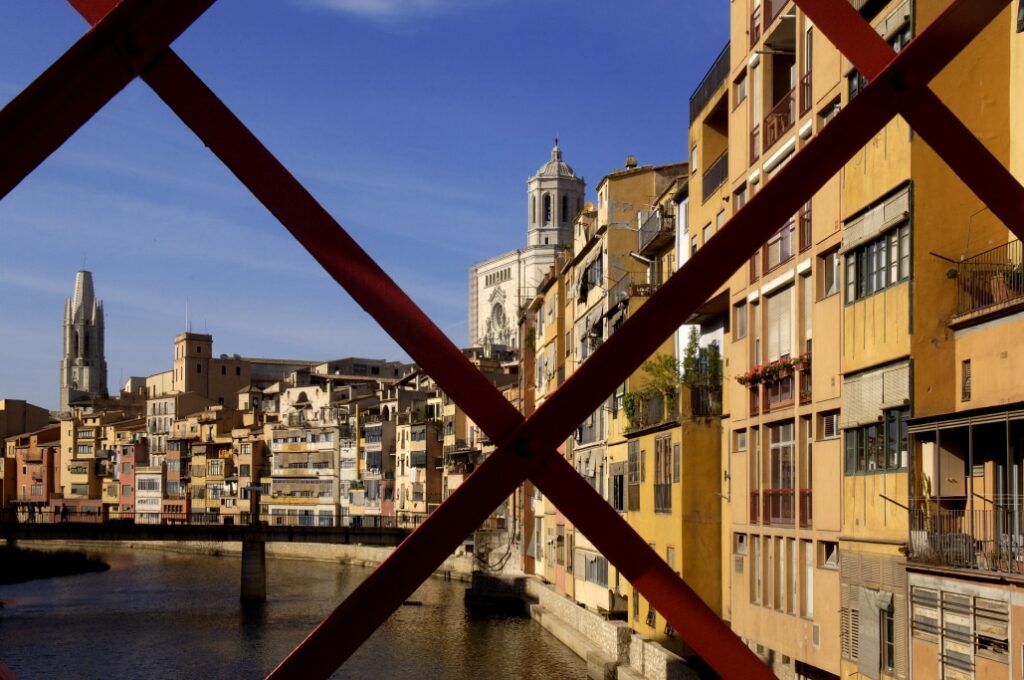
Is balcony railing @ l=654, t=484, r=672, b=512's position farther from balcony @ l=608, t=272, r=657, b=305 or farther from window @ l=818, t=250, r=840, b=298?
window @ l=818, t=250, r=840, b=298

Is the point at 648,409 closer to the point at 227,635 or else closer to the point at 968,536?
the point at 968,536

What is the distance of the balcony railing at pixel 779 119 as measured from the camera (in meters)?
19.5

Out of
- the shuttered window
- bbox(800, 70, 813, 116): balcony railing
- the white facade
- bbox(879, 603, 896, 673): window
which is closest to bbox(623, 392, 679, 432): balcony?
the shuttered window

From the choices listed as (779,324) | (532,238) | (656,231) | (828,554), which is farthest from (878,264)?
(532,238)

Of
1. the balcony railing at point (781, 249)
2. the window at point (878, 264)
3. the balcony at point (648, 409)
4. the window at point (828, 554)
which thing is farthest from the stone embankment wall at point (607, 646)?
the window at point (878, 264)

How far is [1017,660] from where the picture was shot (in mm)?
11664

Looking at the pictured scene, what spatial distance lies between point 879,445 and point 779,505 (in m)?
4.72

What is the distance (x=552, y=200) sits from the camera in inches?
6713

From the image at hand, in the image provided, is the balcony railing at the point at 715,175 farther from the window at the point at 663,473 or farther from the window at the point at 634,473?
the window at the point at 634,473

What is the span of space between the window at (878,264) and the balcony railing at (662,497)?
999 centimetres

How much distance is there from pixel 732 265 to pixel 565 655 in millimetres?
33755

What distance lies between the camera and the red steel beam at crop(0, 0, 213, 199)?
2.77m

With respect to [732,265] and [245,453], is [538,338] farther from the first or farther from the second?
[245,453]

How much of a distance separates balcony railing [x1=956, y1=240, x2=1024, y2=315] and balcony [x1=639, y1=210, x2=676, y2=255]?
52.1 ft
